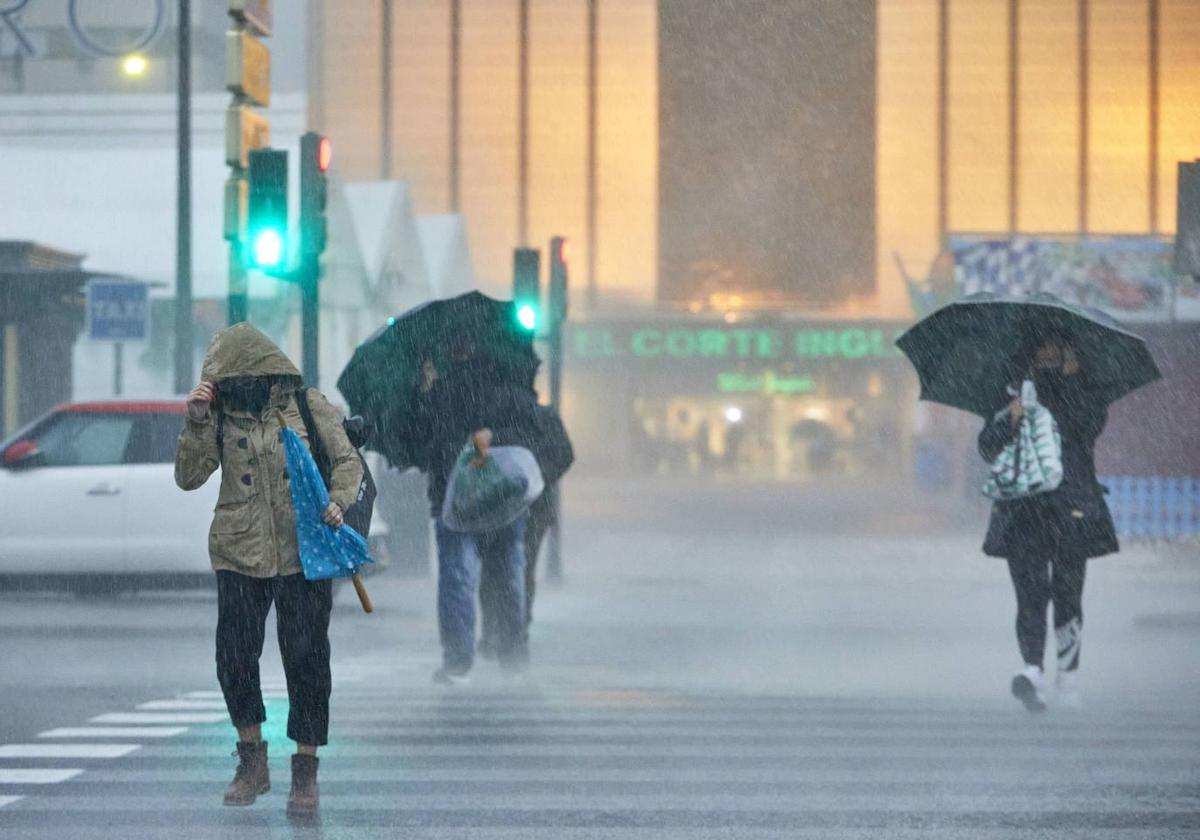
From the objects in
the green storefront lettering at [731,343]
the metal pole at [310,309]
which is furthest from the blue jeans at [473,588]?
the green storefront lettering at [731,343]

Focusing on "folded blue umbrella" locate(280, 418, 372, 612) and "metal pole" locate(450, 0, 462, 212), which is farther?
"metal pole" locate(450, 0, 462, 212)

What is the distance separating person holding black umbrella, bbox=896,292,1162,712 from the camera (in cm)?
898

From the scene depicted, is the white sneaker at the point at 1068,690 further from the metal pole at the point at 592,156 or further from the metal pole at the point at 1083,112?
the metal pole at the point at 1083,112

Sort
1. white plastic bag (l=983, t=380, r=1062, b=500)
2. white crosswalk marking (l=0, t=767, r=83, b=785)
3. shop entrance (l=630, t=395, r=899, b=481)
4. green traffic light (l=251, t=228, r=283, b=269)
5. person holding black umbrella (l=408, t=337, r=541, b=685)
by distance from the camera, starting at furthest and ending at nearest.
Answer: shop entrance (l=630, t=395, r=899, b=481)
green traffic light (l=251, t=228, r=283, b=269)
person holding black umbrella (l=408, t=337, r=541, b=685)
white plastic bag (l=983, t=380, r=1062, b=500)
white crosswalk marking (l=0, t=767, r=83, b=785)

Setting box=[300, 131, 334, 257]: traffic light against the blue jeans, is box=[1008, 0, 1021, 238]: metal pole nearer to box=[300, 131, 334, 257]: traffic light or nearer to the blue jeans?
box=[300, 131, 334, 257]: traffic light

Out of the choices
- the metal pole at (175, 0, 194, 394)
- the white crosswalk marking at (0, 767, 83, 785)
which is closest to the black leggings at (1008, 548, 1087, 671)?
the white crosswalk marking at (0, 767, 83, 785)

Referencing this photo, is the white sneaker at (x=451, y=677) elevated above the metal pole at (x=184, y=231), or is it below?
below

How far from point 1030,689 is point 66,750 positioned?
13.7ft

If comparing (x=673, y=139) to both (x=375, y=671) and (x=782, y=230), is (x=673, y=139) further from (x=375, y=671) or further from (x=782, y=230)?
(x=375, y=671)

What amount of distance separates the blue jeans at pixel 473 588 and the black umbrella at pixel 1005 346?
89.2 inches

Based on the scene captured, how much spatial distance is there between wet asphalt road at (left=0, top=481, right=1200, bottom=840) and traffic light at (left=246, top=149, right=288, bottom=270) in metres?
2.49

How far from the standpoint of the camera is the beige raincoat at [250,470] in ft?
20.1

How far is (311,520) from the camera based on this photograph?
6.12m

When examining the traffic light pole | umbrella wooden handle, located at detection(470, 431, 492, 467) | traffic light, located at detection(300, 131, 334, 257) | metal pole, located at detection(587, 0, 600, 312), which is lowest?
umbrella wooden handle, located at detection(470, 431, 492, 467)
